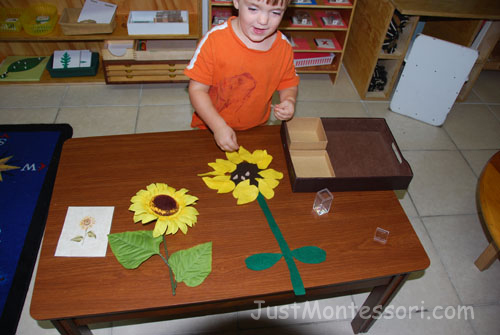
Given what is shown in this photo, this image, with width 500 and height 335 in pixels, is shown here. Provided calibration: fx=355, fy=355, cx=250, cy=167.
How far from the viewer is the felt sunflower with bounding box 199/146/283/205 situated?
3.85 ft

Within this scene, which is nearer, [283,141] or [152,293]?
[152,293]

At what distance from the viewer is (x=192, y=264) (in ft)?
3.23

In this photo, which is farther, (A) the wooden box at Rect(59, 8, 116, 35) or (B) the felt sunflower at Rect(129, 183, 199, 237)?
(A) the wooden box at Rect(59, 8, 116, 35)

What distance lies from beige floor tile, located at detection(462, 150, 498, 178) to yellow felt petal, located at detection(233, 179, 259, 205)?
6.38ft

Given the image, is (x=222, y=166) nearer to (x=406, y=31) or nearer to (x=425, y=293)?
(x=425, y=293)

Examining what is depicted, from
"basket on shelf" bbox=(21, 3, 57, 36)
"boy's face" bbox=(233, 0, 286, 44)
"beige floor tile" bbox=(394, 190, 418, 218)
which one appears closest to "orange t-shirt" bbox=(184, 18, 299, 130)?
"boy's face" bbox=(233, 0, 286, 44)

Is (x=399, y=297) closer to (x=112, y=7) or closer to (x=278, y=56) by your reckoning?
(x=278, y=56)

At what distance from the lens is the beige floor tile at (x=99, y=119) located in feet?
8.06

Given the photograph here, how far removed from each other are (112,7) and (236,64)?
1862mm

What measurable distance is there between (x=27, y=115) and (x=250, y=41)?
2037 mm

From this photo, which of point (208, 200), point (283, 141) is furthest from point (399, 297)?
point (208, 200)

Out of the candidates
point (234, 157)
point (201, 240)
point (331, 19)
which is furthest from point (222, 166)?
point (331, 19)

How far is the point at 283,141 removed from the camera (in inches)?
51.3

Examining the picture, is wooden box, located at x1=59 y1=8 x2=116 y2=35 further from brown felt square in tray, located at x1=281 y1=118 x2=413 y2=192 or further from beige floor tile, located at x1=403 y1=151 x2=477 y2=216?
beige floor tile, located at x1=403 y1=151 x2=477 y2=216
